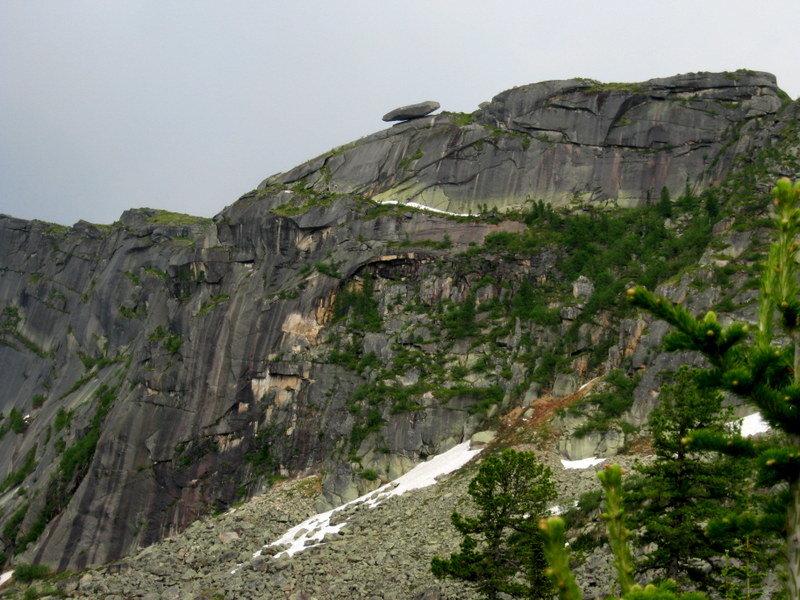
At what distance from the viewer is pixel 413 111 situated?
7869 cm

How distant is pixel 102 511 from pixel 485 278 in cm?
3503

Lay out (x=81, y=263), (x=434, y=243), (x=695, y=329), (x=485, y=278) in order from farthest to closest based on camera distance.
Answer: (x=81, y=263) → (x=434, y=243) → (x=485, y=278) → (x=695, y=329)

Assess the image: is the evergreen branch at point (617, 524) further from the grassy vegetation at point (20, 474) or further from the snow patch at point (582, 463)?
the grassy vegetation at point (20, 474)

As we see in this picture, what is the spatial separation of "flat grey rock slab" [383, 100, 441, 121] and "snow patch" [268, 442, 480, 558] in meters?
40.3

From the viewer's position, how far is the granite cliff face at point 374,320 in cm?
5209

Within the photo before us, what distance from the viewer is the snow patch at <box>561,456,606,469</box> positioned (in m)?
41.4

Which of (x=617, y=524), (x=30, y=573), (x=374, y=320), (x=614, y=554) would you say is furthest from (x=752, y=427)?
(x=30, y=573)

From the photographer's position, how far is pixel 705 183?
63.5 m

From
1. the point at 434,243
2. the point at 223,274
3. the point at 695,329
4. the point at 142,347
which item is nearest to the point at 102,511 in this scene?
the point at 142,347

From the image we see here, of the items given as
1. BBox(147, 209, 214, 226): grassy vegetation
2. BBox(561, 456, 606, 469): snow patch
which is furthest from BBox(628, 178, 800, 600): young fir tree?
BBox(147, 209, 214, 226): grassy vegetation

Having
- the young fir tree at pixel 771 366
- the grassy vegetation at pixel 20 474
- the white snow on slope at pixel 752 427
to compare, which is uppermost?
the young fir tree at pixel 771 366

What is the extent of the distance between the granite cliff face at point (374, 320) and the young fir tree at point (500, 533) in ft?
63.5

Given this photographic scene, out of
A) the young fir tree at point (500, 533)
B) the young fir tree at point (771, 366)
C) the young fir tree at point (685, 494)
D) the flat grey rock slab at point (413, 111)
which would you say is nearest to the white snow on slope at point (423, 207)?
the flat grey rock slab at point (413, 111)

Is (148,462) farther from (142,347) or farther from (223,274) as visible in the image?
(223,274)
